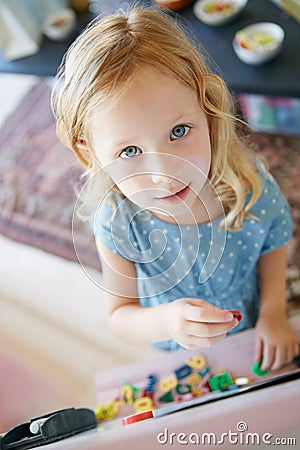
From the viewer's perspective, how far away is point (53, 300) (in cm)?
113

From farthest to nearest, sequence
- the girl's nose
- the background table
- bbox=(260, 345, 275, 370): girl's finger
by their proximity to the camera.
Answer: the background table, bbox=(260, 345, 275, 370): girl's finger, the girl's nose

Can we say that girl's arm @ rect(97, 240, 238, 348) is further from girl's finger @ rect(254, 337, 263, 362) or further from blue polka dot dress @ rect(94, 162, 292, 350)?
girl's finger @ rect(254, 337, 263, 362)

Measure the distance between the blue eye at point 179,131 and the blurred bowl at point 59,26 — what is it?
931mm

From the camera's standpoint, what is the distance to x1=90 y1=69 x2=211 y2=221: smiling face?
0.46 metres

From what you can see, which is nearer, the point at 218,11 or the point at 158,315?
the point at 158,315

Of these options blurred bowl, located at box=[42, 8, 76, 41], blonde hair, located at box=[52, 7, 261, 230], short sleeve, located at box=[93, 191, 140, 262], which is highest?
blonde hair, located at box=[52, 7, 261, 230]

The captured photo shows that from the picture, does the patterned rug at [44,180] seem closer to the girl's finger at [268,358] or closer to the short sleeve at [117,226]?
the girl's finger at [268,358]

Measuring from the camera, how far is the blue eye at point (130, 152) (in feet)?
1.51

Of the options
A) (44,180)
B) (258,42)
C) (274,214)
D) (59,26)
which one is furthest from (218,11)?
(274,214)

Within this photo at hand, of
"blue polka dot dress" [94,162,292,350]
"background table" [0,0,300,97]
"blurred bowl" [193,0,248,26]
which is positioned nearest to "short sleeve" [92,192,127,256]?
"blue polka dot dress" [94,162,292,350]

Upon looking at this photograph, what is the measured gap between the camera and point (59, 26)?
1.33m

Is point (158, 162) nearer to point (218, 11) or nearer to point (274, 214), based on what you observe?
point (274, 214)

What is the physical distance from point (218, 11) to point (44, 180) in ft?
1.62

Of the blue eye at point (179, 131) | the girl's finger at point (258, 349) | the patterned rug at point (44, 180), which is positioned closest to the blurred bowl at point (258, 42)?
the patterned rug at point (44, 180)
